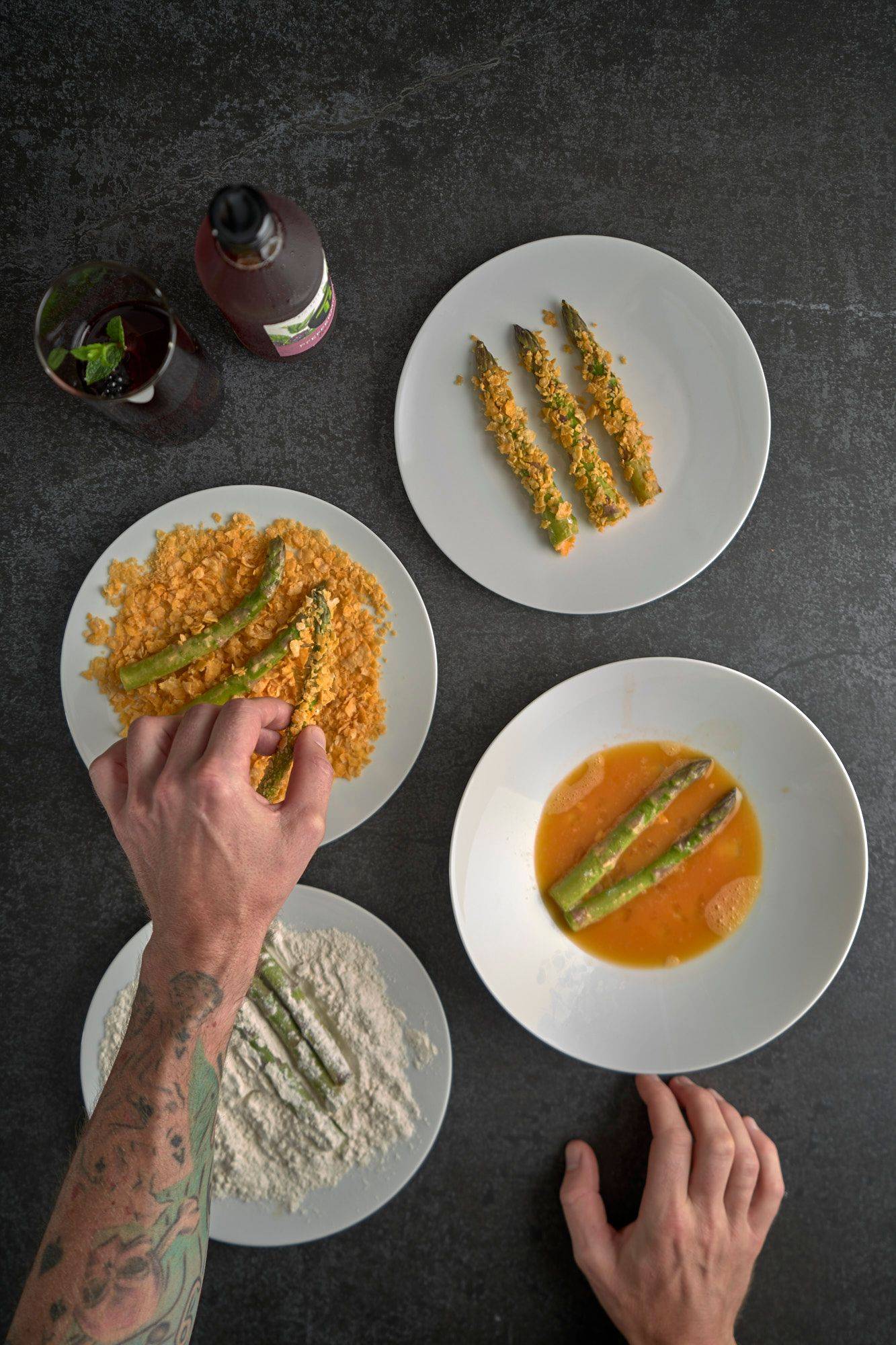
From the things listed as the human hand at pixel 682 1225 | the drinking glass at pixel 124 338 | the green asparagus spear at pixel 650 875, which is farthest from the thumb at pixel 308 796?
the human hand at pixel 682 1225

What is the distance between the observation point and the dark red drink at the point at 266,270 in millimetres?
1469

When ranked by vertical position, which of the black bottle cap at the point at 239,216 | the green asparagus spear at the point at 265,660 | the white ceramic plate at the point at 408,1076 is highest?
the black bottle cap at the point at 239,216

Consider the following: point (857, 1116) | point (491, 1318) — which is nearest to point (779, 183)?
point (857, 1116)

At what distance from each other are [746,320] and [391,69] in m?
1.12

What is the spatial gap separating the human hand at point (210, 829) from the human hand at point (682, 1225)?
1.15m

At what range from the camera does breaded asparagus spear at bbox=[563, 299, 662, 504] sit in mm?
2012

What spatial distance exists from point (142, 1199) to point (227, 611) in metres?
1.26

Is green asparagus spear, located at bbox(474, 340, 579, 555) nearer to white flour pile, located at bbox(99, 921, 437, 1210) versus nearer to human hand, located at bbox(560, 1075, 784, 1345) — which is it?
white flour pile, located at bbox(99, 921, 437, 1210)

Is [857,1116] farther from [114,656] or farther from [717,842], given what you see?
[114,656]

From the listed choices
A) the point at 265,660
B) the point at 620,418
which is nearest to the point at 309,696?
A: the point at 265,660

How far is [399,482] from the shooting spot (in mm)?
2121

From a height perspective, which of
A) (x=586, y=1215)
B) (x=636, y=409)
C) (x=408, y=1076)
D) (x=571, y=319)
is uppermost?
(x=571, y=319)

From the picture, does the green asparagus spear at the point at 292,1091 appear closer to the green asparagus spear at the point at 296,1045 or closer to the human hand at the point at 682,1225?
the green asparagus spear at the point at 296,1045

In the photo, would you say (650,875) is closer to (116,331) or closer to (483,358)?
(483,358)
